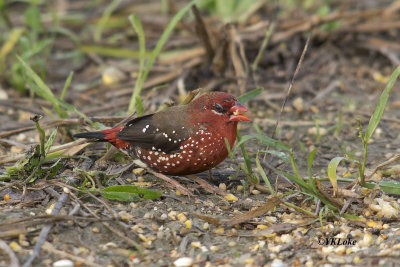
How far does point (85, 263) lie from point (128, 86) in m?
3.59

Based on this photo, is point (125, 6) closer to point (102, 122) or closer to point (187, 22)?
point (187, 22)

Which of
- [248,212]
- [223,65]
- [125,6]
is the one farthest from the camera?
[125,6]

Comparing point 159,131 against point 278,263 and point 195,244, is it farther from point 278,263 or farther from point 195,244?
point 278,263

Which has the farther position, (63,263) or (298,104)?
(298,104)

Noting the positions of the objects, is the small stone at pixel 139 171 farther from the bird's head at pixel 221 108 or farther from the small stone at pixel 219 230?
the small stone at pixel 219 230

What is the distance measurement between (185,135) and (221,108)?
33 cm

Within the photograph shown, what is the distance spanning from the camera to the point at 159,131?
409cm

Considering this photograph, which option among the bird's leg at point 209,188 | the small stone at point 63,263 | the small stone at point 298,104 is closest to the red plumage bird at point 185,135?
the bird's leg at point 209,188

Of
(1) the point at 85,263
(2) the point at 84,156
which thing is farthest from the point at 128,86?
(1) the point at 85,263

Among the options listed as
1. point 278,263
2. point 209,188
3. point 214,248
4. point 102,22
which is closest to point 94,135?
point 209,188

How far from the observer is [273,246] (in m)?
3.32

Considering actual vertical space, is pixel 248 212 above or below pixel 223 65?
below

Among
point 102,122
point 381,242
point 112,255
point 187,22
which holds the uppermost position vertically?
point 187,22

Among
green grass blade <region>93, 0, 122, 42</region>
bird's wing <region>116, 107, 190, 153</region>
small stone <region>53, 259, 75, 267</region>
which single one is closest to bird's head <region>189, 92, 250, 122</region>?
bird's wing <region>116, 107, 190, 153</region>
